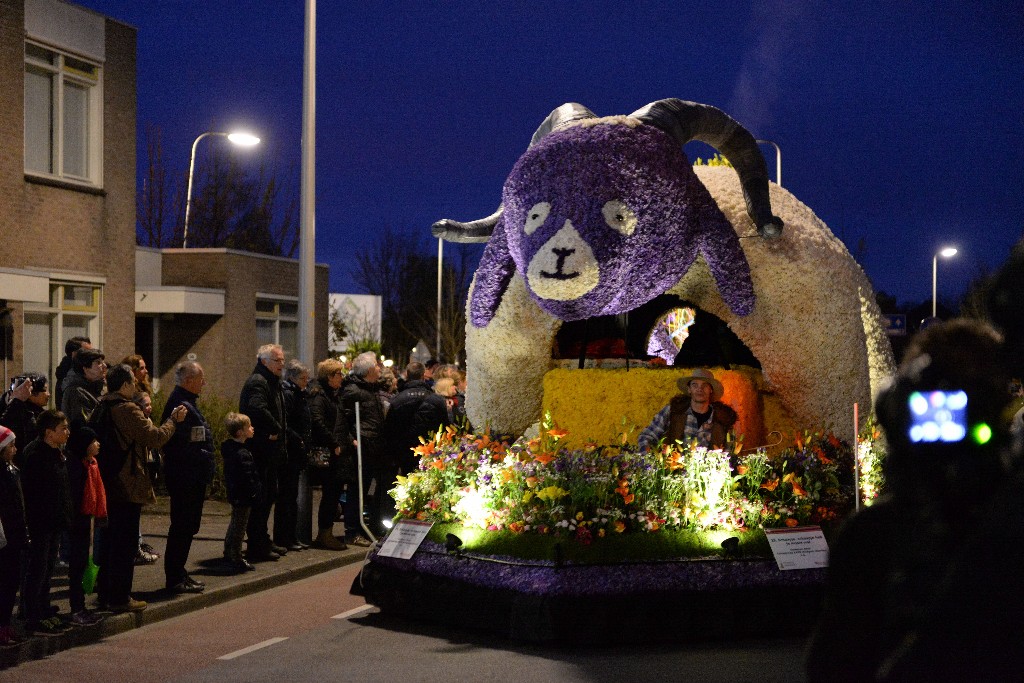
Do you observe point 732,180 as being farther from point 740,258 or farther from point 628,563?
point 628,563

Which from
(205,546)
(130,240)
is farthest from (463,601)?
(130,240)

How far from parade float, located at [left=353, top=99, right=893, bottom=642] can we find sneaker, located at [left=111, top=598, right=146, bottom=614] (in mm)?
1529

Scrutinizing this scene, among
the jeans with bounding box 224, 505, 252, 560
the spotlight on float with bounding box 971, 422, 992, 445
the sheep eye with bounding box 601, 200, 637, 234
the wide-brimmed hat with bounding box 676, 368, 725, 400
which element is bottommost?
the jeans with bounding box 224, 505, 252, 560

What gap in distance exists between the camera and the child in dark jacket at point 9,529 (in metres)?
7.10

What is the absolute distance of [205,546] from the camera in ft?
37.7

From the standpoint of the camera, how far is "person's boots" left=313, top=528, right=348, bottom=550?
11828 millimetres

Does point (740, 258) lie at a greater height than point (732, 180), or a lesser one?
lesser

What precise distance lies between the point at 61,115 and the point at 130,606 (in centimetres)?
1045

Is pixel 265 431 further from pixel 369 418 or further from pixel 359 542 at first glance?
pixel 359 542

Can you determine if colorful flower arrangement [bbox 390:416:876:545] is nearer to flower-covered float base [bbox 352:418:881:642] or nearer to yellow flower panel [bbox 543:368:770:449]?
flower-covered float base [bbox 352:418:881:642]

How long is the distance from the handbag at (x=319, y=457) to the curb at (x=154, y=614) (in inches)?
35.5

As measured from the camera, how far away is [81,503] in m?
8.08

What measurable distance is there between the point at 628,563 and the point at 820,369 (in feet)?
7.42

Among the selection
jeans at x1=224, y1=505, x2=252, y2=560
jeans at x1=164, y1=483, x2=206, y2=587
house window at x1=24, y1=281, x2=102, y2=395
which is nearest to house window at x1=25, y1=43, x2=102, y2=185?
house window at x1=24, y1=281, x2=102, y2=395
